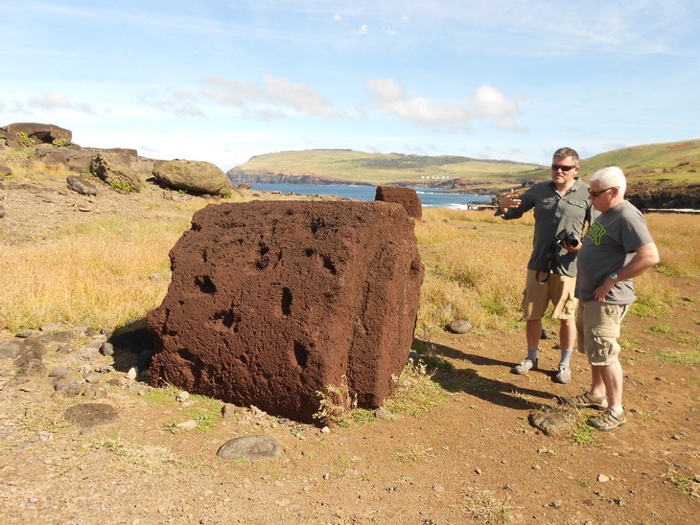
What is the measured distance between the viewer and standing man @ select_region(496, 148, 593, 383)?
15.6 feet

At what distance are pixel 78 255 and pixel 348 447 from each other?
22.5 feet

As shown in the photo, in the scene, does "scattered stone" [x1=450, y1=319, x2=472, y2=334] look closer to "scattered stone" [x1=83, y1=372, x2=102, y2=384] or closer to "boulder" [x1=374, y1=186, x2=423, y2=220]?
"scattered stone" [x1=83, y1=372, x2=102, y2=384]

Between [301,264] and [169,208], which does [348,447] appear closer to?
[301,264]

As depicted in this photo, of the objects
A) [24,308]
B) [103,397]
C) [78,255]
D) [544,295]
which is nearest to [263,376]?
[103,397]

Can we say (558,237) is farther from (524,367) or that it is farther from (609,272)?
(524,367)

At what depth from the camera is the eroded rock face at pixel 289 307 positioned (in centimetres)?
407

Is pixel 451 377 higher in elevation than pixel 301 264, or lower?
lower

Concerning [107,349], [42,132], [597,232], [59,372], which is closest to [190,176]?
[42,132]

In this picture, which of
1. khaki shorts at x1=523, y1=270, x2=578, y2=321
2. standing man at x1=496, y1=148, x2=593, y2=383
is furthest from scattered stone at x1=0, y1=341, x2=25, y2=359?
khaki shorts at x1=523, y1=270, x2=578, y2=321

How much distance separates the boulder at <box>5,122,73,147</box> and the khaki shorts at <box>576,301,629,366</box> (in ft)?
88.7

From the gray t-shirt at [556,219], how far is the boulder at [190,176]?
17858mm

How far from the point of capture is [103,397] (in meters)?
4.22

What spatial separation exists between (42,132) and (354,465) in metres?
28.3

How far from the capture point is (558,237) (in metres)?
4.79
